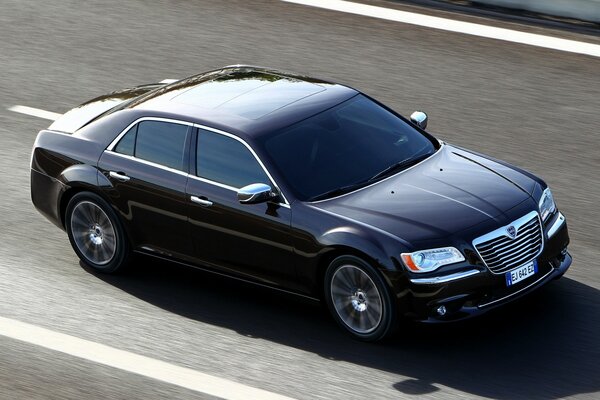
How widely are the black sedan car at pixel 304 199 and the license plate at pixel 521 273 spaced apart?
1cm

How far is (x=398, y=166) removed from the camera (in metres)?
9.10

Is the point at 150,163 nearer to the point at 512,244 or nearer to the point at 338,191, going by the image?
the point at 338,191

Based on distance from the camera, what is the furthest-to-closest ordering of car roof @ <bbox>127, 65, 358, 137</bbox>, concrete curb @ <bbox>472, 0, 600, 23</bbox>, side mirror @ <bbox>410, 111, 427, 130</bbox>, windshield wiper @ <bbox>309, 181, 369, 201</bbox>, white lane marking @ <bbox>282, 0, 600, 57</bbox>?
concrete curb @ <bbox>472, 0, 600, 23</bbox>, white lane marking @ <bbox>282, 0, 600, 57</bbox>, side mirror @ <bbox>410, 111, 427, 130</bbox>, car roof @ <bbox>127, 65, 358, 137</bbox>, windshield wiper @ <bbox>309, 181, 369, 201</bbox>

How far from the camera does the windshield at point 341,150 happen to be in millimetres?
8789

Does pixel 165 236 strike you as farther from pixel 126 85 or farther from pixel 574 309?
pixel 126 85

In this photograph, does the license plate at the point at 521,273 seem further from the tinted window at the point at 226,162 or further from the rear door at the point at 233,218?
the tinted window at the point at 226,162

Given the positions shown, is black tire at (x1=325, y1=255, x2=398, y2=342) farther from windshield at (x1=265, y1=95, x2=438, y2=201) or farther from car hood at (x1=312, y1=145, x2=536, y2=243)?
windshield at (x1=265, y1=95, x2=438, y2=201)

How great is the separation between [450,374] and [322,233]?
4.23 ft

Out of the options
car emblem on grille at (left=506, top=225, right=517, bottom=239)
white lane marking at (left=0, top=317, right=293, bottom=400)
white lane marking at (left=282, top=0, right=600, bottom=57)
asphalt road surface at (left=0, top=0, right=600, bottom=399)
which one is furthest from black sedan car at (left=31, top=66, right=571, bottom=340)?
white lane marking at (left=282, top=0, right=600, bottom=57)

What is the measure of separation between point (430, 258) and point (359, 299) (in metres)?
0.58

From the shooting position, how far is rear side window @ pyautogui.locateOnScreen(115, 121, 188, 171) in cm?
930

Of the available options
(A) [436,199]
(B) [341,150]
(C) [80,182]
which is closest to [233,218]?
(B) [341,150]

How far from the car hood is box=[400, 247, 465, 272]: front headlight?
0.36ft

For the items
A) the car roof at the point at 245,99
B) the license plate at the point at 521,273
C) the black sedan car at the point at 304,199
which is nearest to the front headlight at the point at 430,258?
the black sedan car at the point at 304,199
